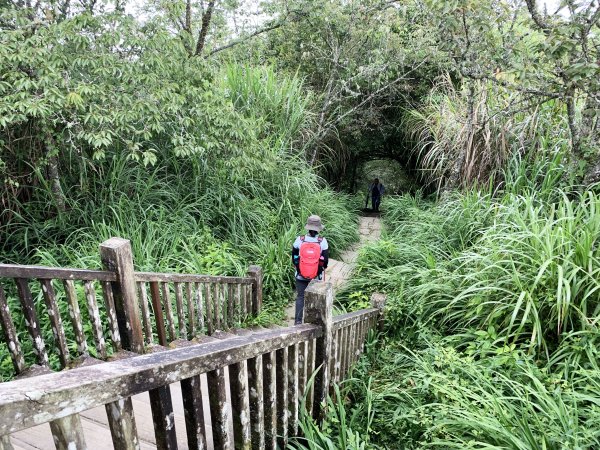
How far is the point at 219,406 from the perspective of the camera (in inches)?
52.2

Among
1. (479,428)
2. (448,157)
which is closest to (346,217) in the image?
(448,157)

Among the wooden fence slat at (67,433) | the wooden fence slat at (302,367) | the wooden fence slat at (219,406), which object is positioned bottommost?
the wooden fence slat at (302,367)

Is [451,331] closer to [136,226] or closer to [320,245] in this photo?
[320,245]

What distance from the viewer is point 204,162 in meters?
5.55

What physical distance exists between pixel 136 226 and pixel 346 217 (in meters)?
4.20

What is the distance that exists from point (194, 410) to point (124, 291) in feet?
4.83

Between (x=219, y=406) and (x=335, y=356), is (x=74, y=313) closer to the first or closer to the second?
(x=219, y=406)

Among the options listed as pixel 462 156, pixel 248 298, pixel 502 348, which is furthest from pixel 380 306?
pixel 462 156

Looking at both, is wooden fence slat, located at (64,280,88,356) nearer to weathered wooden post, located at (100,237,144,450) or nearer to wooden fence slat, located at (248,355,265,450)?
weathered wooden post, located at (100,237,144,450)

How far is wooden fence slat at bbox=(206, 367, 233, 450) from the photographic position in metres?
1.30

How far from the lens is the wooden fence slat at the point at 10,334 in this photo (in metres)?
2.10

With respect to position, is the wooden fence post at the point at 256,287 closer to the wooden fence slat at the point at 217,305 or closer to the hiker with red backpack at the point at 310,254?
the hiker with red backpack at the point at 310,254

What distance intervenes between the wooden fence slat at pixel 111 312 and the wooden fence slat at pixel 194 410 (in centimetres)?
142

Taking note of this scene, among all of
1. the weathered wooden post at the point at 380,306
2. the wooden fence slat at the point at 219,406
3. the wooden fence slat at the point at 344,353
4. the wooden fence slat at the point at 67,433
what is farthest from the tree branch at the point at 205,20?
the wooden fence slat at the point at 67,433
